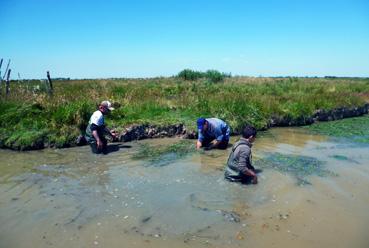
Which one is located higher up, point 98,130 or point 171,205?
point 98,130

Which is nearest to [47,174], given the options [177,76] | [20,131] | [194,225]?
[20,131]

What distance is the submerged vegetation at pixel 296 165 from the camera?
8.05 metres

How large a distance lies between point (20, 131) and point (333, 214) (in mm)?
9047

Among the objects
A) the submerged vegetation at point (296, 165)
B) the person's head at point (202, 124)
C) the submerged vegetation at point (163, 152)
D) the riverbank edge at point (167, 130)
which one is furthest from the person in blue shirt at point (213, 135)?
the riverbank edge at point (167, 130)

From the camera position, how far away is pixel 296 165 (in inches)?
348

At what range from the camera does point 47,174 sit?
8047 mm

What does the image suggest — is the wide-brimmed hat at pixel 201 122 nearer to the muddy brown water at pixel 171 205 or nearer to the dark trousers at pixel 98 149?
the muddy brown water at pixel 171 205

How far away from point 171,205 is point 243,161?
1.75 m

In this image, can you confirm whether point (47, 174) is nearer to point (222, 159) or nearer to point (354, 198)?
point (222, 159)

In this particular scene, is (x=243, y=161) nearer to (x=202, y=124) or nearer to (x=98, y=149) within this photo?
(x=202, y=124)

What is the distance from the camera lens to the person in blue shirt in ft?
33.0

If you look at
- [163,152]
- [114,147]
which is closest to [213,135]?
[163,152]

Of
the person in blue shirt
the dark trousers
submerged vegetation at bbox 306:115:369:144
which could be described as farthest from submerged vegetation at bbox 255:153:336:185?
the dark trousers

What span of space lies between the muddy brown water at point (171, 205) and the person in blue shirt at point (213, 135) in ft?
2.62
